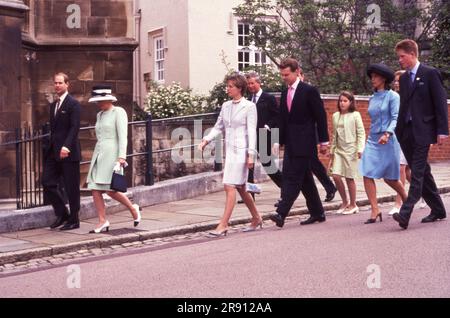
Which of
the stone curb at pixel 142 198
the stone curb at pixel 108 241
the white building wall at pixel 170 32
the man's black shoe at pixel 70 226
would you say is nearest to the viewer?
the stone curb at pixel 108 241

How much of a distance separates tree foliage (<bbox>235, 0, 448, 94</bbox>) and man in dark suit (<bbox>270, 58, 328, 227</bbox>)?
10706 millimetres

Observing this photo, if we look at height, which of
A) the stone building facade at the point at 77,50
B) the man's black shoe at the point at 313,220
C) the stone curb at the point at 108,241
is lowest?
the stone curb at the point at 108,241

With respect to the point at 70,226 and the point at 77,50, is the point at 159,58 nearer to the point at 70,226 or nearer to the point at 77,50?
the point at 77,50

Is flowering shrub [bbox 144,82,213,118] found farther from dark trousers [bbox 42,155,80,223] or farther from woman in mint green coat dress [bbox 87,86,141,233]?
woman in mint green coat dress [bbox 87,86,141,233]

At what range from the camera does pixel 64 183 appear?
9984 mm

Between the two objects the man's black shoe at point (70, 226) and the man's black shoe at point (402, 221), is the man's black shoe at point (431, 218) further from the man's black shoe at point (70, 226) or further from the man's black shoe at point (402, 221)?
the man's black shoe at point (70, 226)

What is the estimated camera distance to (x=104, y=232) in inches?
374

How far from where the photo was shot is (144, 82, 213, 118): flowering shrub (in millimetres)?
20469

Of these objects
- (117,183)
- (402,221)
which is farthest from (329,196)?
(117,183)

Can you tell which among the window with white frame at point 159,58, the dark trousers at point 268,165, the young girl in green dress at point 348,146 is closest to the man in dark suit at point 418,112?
the young girl in green dress at point 348,146

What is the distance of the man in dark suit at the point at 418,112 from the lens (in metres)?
8.59

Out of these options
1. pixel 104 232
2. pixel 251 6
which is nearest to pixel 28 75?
pixel 104 232

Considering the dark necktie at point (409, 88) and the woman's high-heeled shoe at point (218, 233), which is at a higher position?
the dark necktie at point (409, 88)

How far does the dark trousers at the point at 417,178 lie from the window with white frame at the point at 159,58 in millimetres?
17385
